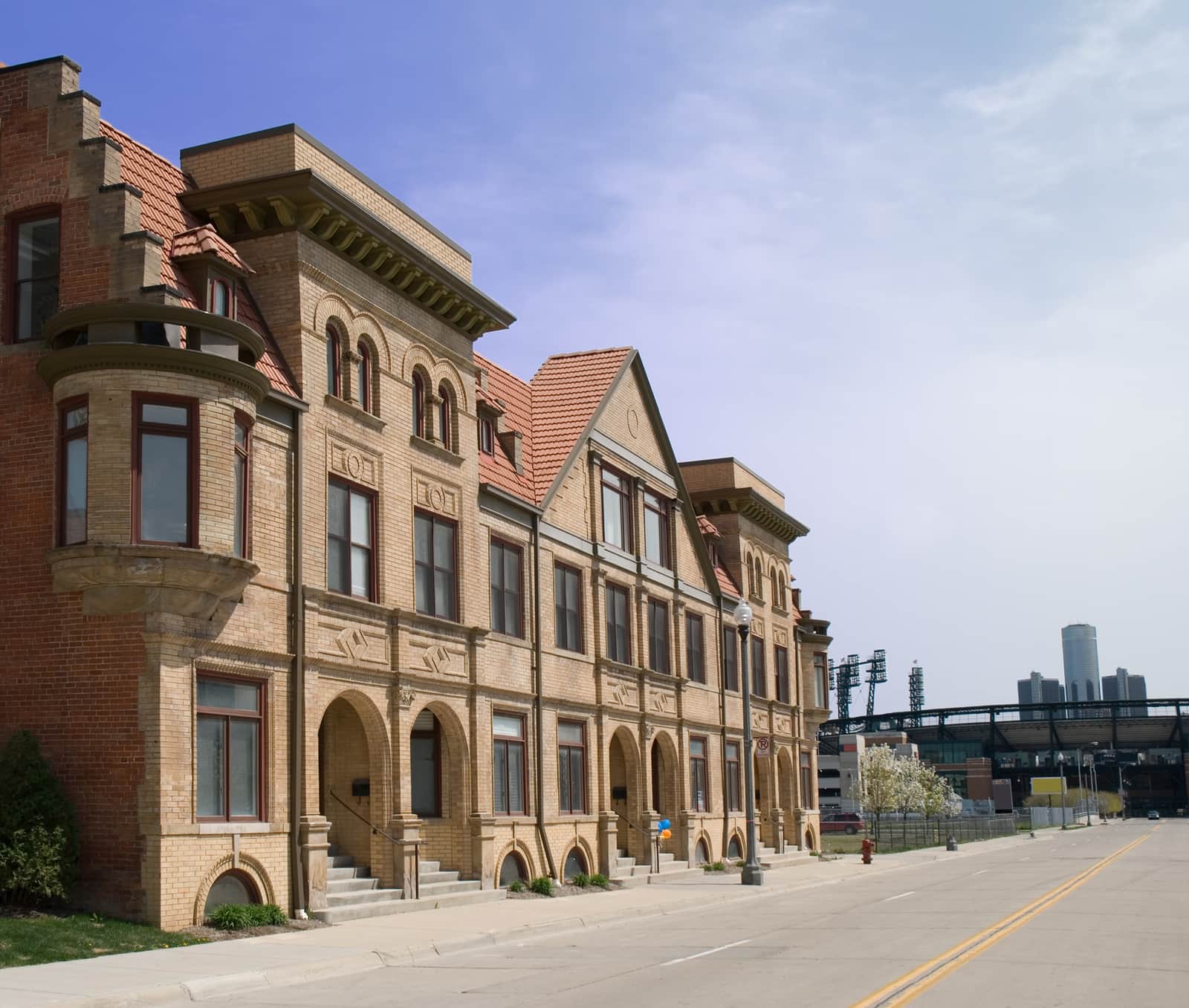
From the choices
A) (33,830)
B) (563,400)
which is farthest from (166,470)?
(563,400)

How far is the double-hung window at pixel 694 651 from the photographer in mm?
41062

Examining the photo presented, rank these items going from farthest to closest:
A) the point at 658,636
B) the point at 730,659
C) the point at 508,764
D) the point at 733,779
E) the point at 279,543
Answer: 1. the point at 730,659
2. the point at 733,779
3. the point at 658,636
4. the point at 508,764
5. the point at 279,543

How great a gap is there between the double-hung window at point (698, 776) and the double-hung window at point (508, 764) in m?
11.0

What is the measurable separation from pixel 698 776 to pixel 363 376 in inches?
785

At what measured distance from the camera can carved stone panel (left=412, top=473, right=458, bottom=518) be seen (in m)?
26.2

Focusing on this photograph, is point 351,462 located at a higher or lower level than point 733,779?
higher

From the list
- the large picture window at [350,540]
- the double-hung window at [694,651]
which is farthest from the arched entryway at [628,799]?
the large picture window at [350,540]

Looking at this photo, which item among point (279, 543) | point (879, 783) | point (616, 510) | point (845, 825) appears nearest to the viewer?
point (279, 543)

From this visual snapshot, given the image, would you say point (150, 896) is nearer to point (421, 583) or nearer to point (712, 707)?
point (421, 583)

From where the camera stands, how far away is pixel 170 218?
2222 centimetres

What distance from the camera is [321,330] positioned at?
23.5m

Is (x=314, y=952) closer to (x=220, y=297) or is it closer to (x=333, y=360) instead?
(x=220, y=297)

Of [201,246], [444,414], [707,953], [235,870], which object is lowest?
[707,953]

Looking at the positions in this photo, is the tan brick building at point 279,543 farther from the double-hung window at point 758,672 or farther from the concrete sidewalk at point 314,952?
the double-hung window at point 758,672
